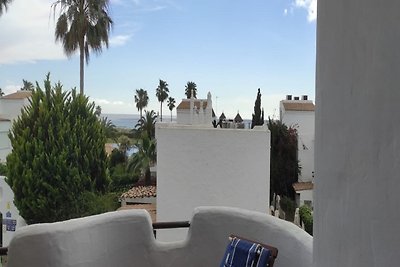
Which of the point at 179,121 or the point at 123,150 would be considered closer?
the point at 179,121

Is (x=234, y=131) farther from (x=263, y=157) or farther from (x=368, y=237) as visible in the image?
(x=368, y=237)

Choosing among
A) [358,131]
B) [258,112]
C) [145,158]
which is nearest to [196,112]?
[258,112]

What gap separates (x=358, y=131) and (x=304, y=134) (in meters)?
14.6

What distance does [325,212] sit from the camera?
1220mm

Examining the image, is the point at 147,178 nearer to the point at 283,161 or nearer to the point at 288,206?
the point at 283,161

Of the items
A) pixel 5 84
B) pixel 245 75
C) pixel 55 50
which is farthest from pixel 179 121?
pixel 5 84

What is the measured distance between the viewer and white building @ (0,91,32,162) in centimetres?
1448

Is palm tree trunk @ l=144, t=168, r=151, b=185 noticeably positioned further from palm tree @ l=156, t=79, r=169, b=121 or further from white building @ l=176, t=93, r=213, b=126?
palm tree @ l=156, t=79, r=169, b=121

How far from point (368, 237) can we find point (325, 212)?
322mm

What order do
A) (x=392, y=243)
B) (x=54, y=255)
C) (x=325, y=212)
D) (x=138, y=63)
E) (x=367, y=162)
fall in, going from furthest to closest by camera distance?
(x=138, y=63)
(x=54, y=255)
(x=325, y=212)
(x=367, y=162)
(x=392, y=243)

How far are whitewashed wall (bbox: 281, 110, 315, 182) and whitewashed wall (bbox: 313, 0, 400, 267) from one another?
42.1 ft

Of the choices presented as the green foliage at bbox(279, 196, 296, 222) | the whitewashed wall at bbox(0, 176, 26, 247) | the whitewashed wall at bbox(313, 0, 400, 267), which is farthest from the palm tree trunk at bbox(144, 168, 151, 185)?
the whitewashed wall at bbox(313, 0, 400, 267)

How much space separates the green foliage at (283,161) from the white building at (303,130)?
0.83 ft

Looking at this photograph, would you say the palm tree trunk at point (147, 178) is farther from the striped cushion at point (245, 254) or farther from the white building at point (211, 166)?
the striped cushion at point (245, 254)
